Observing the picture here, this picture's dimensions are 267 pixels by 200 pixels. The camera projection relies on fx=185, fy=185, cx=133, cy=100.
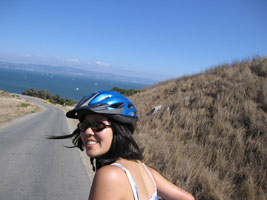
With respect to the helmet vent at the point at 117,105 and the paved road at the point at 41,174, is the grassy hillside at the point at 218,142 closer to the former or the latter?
the paved road at the point at 41,174

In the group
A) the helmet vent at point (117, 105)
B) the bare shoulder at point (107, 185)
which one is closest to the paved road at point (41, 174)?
the helmet vent at point (117, 105)

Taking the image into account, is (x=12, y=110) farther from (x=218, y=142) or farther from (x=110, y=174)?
(x=110, y=174)

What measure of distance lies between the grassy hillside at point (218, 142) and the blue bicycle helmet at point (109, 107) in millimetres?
2498

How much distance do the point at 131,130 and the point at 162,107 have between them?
25.4ft

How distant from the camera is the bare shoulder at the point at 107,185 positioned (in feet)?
3.73

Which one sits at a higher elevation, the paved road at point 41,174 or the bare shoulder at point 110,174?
the bare shoulder at point 110,174

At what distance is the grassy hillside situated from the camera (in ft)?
11.5

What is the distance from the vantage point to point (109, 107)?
68.5 inches

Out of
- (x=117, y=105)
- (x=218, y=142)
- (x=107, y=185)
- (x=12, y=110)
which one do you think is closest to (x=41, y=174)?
(x=117, y=105)

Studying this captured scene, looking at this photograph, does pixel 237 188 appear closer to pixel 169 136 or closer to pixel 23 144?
pixel 169 136

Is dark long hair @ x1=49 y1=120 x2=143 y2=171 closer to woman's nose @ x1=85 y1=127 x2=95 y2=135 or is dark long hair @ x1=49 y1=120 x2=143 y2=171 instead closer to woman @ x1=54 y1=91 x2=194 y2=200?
woman @ x1=54 y1=91 x2=194 y2=200

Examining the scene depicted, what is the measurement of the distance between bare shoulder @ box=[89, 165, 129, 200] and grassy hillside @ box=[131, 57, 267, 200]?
2755 mm

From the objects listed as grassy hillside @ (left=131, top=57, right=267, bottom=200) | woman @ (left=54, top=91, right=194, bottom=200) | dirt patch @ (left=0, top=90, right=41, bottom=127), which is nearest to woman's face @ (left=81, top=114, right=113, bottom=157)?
woman @ (left=54, top=91, right=194, bottom=200)

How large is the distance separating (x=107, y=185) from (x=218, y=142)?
14.8 feet
